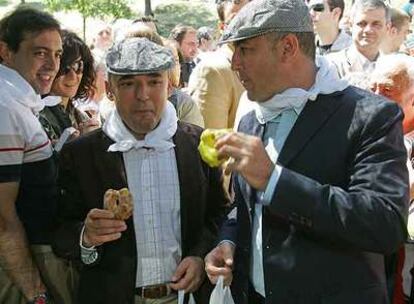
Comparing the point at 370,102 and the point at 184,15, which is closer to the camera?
the point at 370,102

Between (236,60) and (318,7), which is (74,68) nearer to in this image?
(236,60)

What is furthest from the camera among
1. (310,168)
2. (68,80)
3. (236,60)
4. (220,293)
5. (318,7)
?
(318,7)

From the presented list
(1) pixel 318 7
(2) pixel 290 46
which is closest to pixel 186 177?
(2) pixel 290 46

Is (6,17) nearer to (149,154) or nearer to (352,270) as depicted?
(149,154)

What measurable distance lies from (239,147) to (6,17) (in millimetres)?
1575

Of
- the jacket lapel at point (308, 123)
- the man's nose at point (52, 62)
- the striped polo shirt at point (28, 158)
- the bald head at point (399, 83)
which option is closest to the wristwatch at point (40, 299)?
the striped polo shirt at point (28, 158)

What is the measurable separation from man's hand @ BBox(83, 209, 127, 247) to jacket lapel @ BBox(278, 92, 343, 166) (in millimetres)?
683

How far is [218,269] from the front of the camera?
2064mm

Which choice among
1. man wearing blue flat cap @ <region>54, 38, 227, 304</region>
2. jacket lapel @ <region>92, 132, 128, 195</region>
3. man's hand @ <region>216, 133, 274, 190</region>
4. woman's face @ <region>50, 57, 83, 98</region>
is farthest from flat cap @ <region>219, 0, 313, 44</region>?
woman's face @ <region>50, 57, 83, 98</region>

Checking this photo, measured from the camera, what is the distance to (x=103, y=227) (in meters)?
2.08

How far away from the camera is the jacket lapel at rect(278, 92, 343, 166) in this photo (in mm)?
1816

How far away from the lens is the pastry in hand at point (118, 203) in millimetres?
2059

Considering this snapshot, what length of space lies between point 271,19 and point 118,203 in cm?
88

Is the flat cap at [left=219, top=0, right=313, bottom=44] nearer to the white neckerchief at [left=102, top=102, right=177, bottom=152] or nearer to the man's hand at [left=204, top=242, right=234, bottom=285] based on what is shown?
the white neckerchief at [left=102, top=102, right=177, bottom=152]
